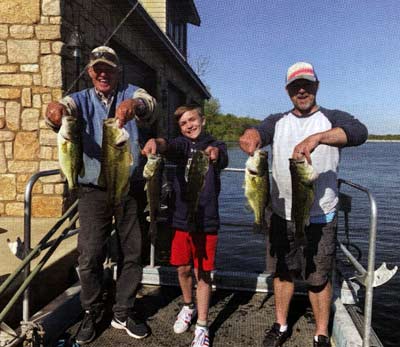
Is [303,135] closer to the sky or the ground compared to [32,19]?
closer to the ground

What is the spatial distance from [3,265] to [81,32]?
4506mm

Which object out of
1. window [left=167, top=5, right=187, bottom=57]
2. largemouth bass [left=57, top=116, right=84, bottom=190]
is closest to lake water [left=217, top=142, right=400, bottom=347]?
largemouth bass [left=57, top=116, right=84, bottom=190]

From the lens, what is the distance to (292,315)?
13.7 ft

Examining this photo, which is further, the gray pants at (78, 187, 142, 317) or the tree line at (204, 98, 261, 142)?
the tree line at (204, 98, 261, 142)

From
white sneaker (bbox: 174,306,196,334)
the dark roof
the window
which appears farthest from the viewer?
the window

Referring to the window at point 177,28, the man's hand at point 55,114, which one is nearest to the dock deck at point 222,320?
the man's hand at point 55,114

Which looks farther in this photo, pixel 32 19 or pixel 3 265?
pixel 32 19

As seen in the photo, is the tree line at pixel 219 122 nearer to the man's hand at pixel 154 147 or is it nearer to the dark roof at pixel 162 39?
the dark roof at pixel 162 39

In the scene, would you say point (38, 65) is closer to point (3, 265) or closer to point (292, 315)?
point (3, 265)

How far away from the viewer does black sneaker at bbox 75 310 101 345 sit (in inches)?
142

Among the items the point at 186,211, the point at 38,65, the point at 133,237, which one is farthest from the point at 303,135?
the point at 38,65

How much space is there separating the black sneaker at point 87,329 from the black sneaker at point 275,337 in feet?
4.98

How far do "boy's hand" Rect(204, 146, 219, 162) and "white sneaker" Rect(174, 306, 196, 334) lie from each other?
152cm

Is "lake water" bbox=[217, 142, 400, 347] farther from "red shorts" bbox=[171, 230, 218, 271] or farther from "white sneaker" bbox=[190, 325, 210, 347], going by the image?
"white sneaker" bbox=[190, 325, 210, 347]
